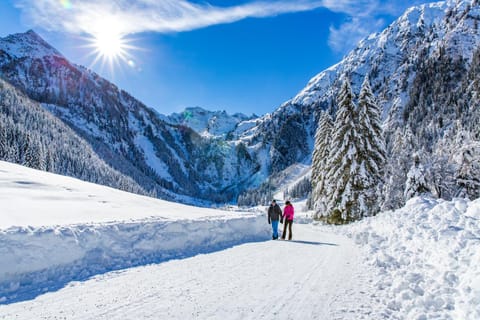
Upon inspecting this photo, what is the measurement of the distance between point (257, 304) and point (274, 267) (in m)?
2.85

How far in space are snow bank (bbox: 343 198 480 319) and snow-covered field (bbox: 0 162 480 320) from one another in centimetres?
2

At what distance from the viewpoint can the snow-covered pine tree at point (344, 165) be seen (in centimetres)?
2361

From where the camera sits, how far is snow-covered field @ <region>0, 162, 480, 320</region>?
4738 millimetres

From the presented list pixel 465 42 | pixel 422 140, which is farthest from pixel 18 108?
pixel 465 42

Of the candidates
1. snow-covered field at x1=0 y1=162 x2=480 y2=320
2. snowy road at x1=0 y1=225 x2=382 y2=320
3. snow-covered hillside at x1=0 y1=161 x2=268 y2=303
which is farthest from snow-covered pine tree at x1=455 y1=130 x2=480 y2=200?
snow-covered hillside at x1=0 y1=161 x2=268 y2=303

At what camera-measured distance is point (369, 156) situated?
24.1m

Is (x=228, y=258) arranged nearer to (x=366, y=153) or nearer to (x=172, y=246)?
(x=172, y=246)

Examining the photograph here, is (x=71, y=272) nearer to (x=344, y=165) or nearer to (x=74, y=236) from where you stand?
(x=74, y=236)

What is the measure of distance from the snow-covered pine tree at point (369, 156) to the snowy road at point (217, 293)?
16.1 metres

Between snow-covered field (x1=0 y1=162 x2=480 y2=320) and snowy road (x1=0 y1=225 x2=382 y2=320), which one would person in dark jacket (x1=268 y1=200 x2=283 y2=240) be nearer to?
snow-covered field (x1=0 y1=162 x2=480 y2=320)

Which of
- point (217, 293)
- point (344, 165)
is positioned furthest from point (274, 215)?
point (344, 165)

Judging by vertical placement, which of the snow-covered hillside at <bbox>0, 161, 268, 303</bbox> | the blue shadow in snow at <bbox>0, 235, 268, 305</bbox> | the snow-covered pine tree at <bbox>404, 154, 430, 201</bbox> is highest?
the snow-covered pine tree at <bbox>404, 154, 430, 201</bbox>

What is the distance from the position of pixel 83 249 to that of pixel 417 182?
21820 mm

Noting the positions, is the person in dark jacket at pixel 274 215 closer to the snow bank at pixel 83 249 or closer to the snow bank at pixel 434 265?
the snow bank at pixel 83 249
